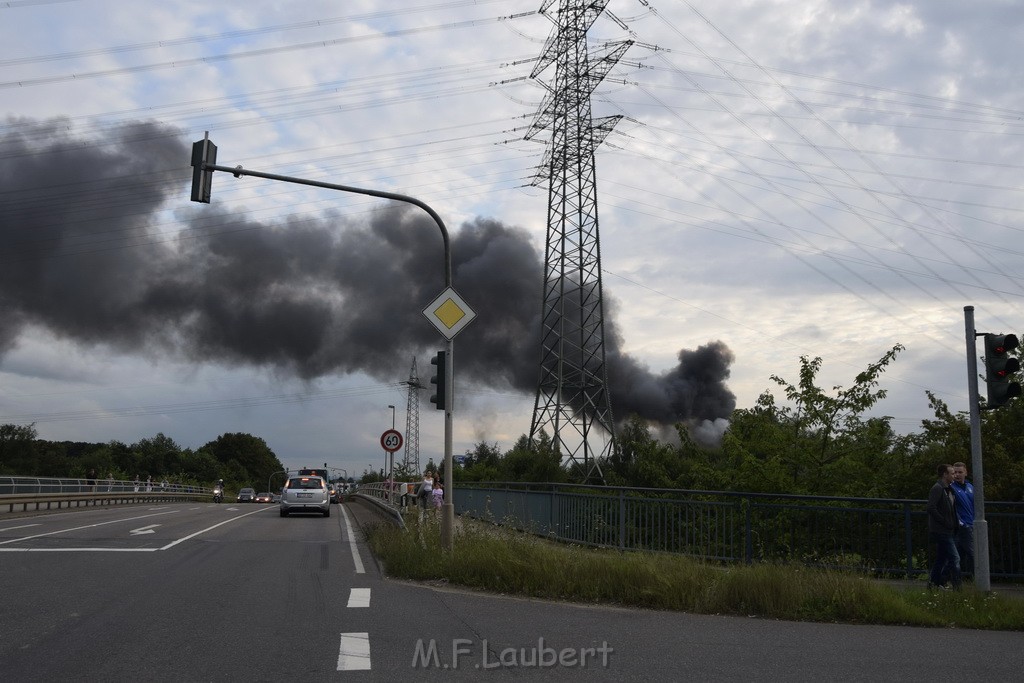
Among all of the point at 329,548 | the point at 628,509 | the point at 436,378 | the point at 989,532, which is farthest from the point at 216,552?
the point at 989,532

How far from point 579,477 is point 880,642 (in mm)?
34936

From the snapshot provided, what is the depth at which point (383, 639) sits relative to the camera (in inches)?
312

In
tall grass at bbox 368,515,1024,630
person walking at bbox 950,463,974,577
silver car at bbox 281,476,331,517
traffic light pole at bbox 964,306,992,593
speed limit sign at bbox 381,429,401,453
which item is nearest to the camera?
tall grass at bbox 368,515,1024,630

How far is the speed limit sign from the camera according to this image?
1242 inches

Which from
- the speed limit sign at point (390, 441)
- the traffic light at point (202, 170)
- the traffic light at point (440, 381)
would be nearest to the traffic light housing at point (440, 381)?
the traffic light at point (440, 381)

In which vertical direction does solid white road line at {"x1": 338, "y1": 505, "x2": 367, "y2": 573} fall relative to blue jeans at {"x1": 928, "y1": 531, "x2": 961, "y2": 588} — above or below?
below

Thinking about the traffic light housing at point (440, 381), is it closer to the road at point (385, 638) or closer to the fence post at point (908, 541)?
the road at point (385, 638)

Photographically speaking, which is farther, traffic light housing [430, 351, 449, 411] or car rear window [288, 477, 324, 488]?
car rear window [288, 477, 324, 488]

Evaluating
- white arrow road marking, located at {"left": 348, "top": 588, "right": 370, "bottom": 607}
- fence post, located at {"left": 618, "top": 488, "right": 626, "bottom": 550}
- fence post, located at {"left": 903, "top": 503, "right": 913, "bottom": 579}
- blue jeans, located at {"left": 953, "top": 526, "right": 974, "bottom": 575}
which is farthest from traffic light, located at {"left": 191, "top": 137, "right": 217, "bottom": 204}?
blue jeans, located at {"left": 953, "top": 526, "right": 974, "bottom": 575}

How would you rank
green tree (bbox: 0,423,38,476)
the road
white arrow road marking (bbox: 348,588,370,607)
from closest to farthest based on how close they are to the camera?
the road < white arrow road marking (bbox: 348,588,370,607) < green tree (bbox: 0,423,38,476)

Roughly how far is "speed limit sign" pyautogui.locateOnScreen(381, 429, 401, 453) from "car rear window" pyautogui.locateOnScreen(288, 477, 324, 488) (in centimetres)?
436

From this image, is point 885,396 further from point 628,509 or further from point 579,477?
point 579,477

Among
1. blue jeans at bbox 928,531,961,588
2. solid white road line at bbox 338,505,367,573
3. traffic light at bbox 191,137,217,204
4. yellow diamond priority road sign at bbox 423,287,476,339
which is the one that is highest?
traffic light at bbox 191,137,217,204

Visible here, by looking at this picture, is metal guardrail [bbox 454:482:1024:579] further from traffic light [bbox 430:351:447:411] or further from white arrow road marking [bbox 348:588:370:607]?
white arrow road marking [bbox 348:588:370:607]
